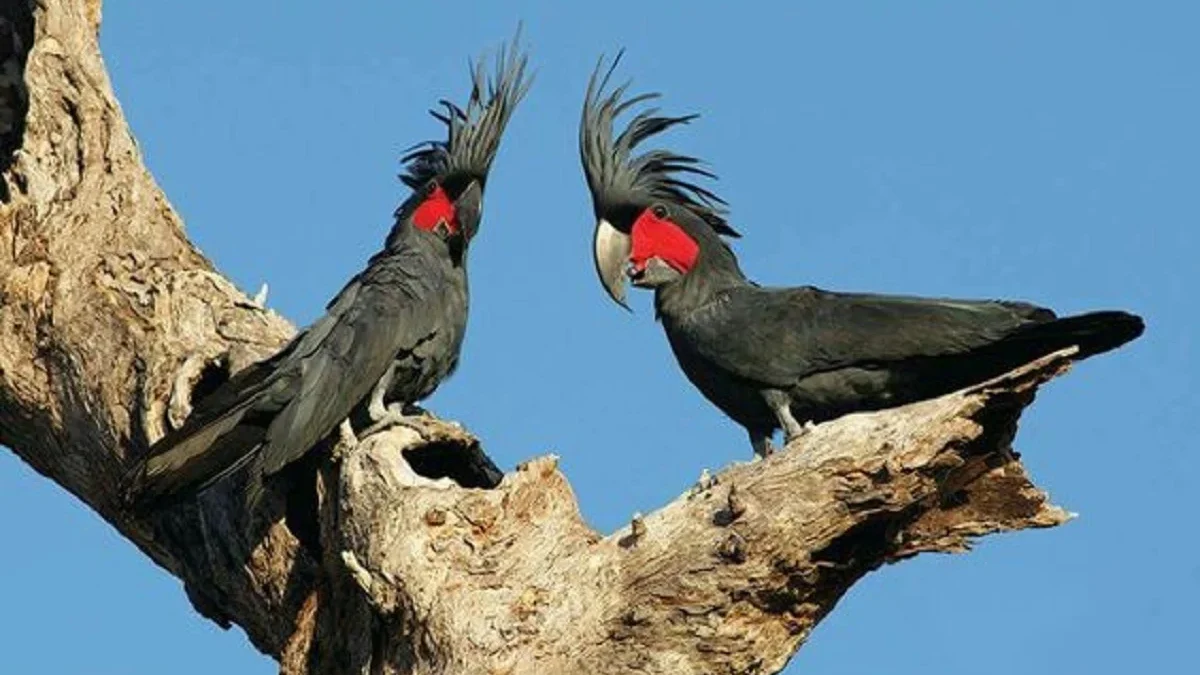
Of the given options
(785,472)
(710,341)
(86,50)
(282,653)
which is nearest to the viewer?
(785,472)

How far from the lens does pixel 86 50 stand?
9000 mm

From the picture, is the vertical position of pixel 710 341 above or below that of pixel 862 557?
above

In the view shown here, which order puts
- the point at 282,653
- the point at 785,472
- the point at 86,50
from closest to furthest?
the point at 785,472
the point at 282,653
the point at 86,50

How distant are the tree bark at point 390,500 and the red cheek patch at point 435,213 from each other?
0.80 meters

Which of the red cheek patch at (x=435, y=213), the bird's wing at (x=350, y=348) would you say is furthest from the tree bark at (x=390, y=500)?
the red cheek patch at (x=435, y=213)

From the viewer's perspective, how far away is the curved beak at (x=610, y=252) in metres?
8.73

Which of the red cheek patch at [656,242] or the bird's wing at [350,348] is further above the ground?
the red cheek patch at [656,242]

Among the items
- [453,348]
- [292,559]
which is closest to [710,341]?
[453,348]

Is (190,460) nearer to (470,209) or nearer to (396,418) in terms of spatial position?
(396,418)

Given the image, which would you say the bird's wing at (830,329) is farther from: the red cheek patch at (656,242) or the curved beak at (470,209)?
the curved beak at (470,209)

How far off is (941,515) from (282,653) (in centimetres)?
233

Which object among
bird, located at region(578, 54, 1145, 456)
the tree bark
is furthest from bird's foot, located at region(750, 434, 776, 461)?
the tree bark

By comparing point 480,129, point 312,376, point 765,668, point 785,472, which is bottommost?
point 765,668

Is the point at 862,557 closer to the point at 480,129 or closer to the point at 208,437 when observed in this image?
the point at 208,437
